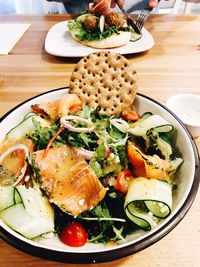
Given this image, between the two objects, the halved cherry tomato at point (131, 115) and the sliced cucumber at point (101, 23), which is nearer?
the halved cherry tomato at point (131, 115)

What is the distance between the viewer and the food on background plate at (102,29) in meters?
2.10

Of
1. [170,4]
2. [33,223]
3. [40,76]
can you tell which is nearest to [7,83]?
[40,76]

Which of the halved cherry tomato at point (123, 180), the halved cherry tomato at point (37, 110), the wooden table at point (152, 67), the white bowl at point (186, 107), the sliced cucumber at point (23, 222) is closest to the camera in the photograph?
the sliced cucumber at point (23, 222)

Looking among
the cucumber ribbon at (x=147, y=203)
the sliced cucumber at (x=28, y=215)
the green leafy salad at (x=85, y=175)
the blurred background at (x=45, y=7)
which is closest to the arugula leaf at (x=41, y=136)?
the green leafy salad at (x=85, y=175)

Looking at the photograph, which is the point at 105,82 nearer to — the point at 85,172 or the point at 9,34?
the point at 85,172

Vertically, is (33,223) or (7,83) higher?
(33,223)

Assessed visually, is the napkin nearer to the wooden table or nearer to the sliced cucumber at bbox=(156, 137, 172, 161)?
the wooden table

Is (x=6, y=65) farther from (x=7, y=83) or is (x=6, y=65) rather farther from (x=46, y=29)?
(x=46, y=29)

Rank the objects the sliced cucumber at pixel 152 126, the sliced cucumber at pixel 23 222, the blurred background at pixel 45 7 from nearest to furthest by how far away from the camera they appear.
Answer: the sliced cucumber at pixel 23 222
the sliced cucumber at pixel 152 126
the blurred background at pixel 45 7

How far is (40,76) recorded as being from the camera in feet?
6.02

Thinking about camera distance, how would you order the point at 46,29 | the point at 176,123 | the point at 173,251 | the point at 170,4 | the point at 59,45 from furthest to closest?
the point at 170,4
the point at 46,29
the point at 59,45
the point at 176,123
the point at 173,251

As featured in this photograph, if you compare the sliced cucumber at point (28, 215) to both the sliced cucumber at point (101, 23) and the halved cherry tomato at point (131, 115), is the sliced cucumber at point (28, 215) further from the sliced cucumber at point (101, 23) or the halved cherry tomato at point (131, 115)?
the sliced cucumber at point (101, 23)

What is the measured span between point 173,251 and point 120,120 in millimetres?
526

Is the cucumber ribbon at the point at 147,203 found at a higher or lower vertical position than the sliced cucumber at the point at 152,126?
lower
